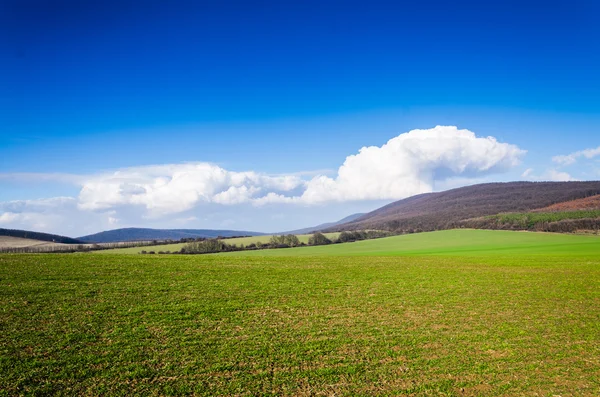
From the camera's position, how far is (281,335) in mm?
13852

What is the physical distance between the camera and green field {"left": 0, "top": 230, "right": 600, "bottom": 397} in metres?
10.2

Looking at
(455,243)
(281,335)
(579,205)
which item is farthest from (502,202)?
(281,335)

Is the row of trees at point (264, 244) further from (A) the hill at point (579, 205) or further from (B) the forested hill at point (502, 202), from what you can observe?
(A) the hill at point (579, 205)

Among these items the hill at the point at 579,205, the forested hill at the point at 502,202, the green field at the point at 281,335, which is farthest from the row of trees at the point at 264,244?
the hill at the point at 579,205

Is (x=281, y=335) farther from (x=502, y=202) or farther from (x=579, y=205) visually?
(x=502, y=202)

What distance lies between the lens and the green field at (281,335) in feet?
33.4

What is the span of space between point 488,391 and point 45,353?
1314 cm

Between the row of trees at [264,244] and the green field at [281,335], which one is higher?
the row of trees at [264,244]

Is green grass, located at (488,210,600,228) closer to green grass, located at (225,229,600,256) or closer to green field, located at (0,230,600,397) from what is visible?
green grass, located at (225,229,600,256)

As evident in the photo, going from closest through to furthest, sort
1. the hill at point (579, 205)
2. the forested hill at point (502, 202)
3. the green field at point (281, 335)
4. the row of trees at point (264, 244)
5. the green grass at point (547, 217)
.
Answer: the green field at point (281, 335)
the row of trees at point (264, 244)
the green grass at point (547, 217)
the hill at point (579, 205)
the forested hill at point (502, 202)

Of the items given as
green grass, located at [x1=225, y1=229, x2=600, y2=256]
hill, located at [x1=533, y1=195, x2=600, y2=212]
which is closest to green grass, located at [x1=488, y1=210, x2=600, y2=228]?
hill, located at [x1=533, y1=195, x2=600, y2=212]

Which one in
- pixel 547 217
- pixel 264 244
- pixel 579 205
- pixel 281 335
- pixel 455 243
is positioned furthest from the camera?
pixel 579 205

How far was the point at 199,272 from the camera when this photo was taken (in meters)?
25.9

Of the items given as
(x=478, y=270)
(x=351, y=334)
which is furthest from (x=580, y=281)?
(x=351, y=334)
